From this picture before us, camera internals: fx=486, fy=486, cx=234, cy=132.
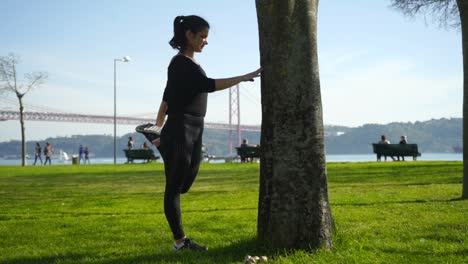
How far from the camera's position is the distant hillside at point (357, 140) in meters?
123

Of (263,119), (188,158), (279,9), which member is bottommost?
(188,158)

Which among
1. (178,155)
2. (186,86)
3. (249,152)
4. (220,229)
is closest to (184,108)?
(186,86)

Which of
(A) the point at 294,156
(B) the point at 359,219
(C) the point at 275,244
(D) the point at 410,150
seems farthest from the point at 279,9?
(D) the point at 410,150

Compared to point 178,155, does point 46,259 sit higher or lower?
lower

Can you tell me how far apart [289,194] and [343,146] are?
441 ft

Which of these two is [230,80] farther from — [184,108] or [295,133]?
[295,133]

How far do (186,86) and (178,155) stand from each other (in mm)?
528

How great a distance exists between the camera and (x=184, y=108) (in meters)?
3.71

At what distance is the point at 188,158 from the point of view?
146 inches

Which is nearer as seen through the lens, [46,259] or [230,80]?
[230,80]

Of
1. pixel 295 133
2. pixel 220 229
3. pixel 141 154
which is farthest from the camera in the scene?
pixel 141 154

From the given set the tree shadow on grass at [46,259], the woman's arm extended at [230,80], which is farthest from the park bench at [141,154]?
the woman's arm extended at [230,80]

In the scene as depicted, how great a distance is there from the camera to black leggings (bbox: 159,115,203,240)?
3662mm

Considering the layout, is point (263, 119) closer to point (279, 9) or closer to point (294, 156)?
point (294, 156)
